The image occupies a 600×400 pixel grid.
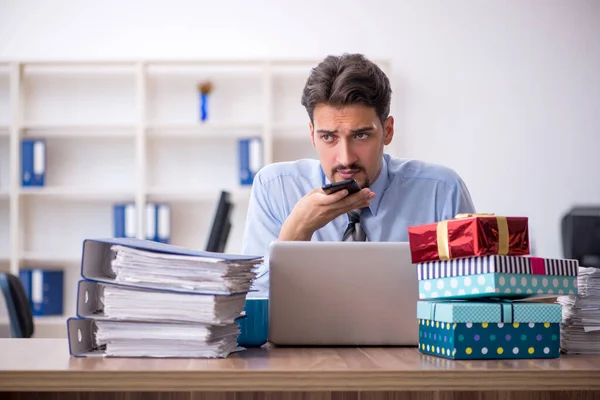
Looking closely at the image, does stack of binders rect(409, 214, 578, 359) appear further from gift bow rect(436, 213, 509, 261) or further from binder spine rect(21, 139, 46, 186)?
binder spine rect(21, 139, 46, 186)

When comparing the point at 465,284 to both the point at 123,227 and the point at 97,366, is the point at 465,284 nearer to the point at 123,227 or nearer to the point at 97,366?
the point at 97,366

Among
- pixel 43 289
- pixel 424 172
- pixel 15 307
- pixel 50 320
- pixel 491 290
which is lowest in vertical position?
pixel 50 320

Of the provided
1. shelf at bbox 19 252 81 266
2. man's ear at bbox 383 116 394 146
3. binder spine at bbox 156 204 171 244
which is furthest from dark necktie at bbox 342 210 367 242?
shelf at bbox 19 252 81 266

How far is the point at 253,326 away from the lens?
1370 mm

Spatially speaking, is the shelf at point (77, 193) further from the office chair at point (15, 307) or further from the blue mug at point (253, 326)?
the blue mug at point (253, 326)

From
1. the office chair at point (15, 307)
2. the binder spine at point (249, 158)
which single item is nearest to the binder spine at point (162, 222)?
the binder spine at point (249, 158)

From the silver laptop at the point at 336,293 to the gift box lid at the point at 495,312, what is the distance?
0.47 ft

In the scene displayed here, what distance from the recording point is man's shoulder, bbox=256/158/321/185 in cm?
238

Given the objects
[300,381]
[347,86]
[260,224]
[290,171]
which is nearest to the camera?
[300,381]

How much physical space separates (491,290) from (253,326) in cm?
45

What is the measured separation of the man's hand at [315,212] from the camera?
6.40ft

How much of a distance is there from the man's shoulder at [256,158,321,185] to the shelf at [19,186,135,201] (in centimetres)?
231

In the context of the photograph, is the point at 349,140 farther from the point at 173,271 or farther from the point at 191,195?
the point at 191,195

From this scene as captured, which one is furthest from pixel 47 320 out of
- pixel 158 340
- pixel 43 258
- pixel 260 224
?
pixel 158 340
